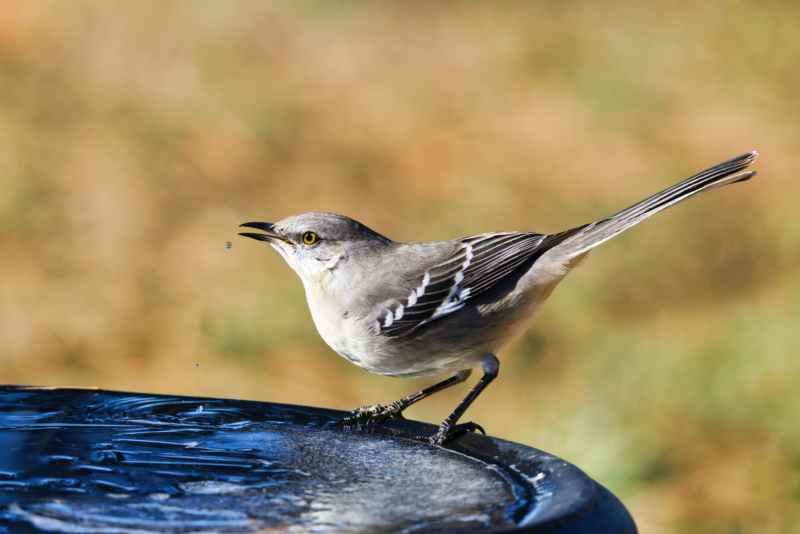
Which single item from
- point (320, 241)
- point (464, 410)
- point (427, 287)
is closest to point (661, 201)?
point (427, 287)

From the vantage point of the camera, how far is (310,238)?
15.3 ft

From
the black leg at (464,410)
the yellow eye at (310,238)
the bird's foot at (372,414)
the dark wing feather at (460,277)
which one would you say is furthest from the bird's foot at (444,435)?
the yellow eye at (310,238)

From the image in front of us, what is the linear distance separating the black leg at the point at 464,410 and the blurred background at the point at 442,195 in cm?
258

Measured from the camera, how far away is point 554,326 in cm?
893

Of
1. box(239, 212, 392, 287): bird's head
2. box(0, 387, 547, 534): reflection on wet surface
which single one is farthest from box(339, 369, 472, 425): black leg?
box(239, 212, 392, 287): bird's head

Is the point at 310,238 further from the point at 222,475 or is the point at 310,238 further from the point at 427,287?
the point at 222,475

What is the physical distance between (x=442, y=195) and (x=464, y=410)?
7270mm

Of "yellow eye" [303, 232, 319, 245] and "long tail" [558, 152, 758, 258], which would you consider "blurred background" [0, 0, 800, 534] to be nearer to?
"long tail" [558, 152, 758, 258]

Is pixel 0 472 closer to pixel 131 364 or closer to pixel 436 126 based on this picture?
pixel 131 364

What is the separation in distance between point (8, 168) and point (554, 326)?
7.40 m

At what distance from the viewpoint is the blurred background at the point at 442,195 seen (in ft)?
23.9

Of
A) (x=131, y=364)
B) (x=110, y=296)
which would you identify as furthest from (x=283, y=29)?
(x=131, y=364)

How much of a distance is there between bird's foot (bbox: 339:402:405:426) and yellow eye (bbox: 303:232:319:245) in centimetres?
111

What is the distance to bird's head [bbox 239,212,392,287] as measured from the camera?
15.2ft
